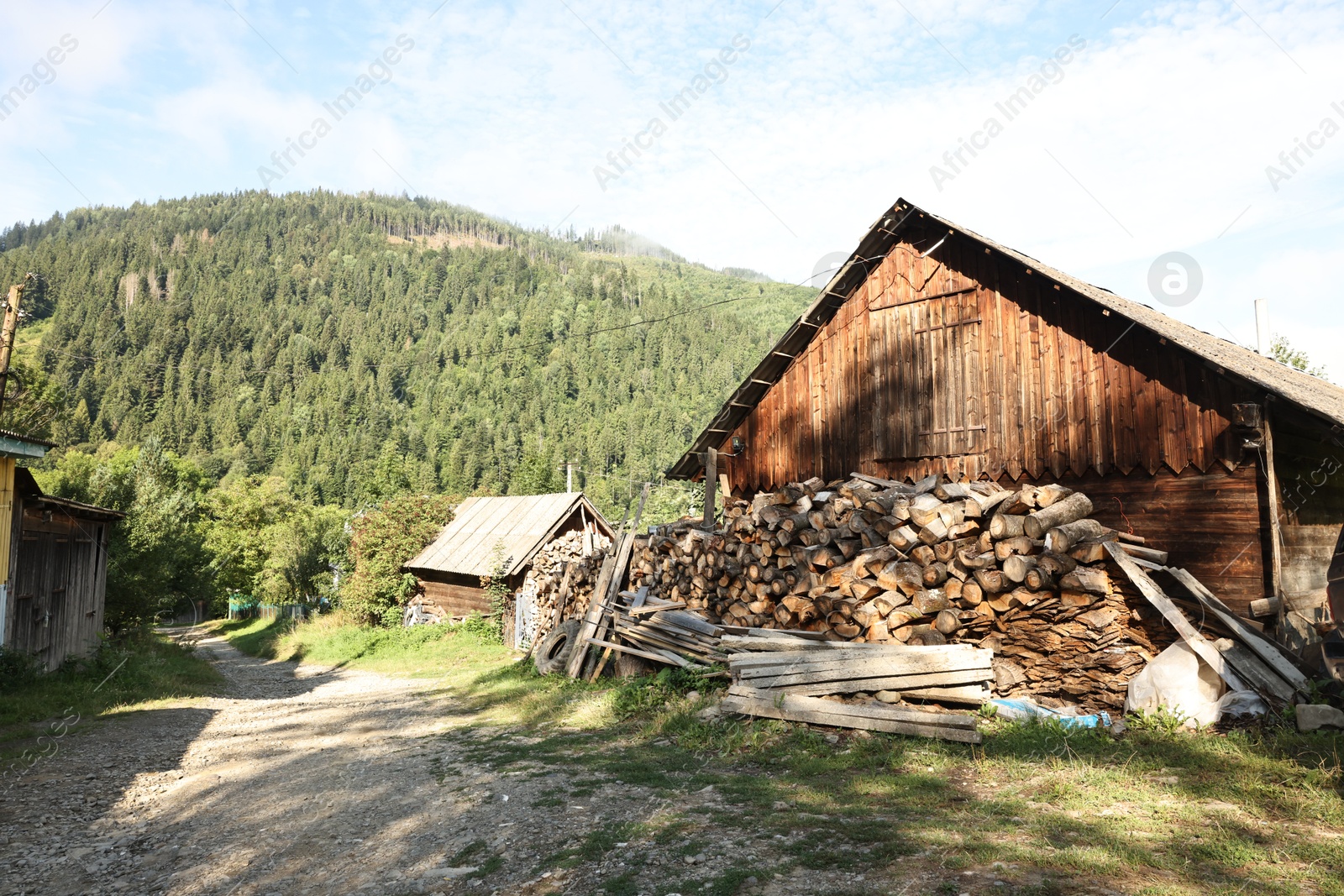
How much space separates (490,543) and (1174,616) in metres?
23.7

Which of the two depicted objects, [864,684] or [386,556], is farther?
[386,556]

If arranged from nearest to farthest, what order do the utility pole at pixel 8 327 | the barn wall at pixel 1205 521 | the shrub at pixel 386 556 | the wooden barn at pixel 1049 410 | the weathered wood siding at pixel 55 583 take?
the barn wall at pixel 1205 521 < the wooden barn at pixel 1049 410 < the utility pole at pixel 8 327 < the weathered wood siding at pixel 55 583 < the shrub at pixel 386 556

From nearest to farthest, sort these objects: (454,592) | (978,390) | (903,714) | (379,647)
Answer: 1. (903,714)
2. (978,390)
3. (379,647)
4. (454,592)

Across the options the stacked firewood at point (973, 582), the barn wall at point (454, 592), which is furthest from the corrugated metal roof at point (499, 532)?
the stacked firewood at point (973, 582)

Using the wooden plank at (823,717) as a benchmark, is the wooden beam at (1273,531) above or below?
above

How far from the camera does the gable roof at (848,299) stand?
898cm

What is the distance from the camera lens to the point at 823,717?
8.48 meters

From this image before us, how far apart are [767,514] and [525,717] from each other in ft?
16.4

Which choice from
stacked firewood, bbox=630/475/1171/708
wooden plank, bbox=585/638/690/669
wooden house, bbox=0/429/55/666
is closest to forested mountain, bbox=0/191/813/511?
wooden house, bbox=0/429/55/666

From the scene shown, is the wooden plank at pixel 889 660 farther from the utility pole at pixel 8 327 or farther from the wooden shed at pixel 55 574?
the wooden shed at pixel 55 574

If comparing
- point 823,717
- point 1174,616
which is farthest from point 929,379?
point 823,717

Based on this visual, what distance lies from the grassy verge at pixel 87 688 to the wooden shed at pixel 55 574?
703 millimetres

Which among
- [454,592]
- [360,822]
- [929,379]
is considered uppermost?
[929,379]

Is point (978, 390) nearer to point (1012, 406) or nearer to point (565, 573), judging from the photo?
point (1012, 406)
